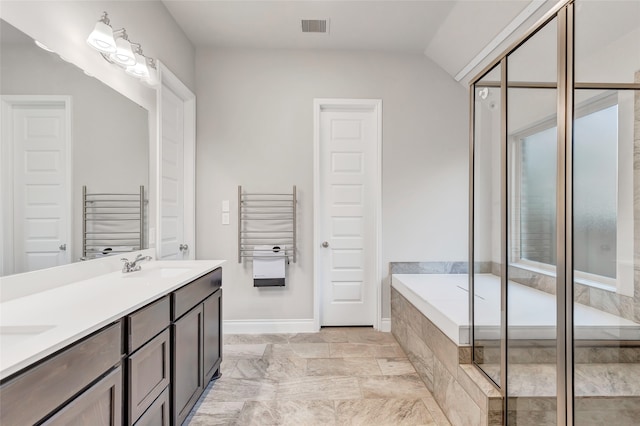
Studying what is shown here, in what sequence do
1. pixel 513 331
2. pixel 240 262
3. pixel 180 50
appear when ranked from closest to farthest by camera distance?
pixel 513 331 → pixel 180 50 → pixel 240 262

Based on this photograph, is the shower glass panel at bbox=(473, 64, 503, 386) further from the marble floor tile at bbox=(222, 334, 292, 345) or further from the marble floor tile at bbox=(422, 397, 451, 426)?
the marble floor tile at bbox=(222, 334, 292, 345)

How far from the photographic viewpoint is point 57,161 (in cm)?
144

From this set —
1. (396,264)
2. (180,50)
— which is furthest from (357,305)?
(180,50)

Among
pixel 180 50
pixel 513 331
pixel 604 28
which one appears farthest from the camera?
pixel 180 50

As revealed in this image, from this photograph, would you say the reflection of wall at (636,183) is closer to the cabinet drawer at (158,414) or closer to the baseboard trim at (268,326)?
the cabinet drawer at (158,414)

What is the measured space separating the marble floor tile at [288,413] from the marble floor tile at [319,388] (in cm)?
7

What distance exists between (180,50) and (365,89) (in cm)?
184

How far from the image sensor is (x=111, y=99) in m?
1.86

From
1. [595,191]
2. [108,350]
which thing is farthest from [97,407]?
[595,191]

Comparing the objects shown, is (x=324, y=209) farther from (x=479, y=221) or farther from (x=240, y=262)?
(x=479, y=221)

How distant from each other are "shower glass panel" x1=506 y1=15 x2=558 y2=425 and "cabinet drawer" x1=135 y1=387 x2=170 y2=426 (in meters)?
1.65

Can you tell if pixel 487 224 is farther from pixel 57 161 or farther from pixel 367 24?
pixel 57 161

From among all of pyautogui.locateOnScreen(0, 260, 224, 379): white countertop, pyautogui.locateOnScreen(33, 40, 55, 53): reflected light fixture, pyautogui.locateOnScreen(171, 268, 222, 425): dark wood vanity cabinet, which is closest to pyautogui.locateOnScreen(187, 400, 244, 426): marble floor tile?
pyautogui.locateOnScreen(171, 268, 222, 425): dark wood vanity cabinet

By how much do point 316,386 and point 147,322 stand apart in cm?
138
